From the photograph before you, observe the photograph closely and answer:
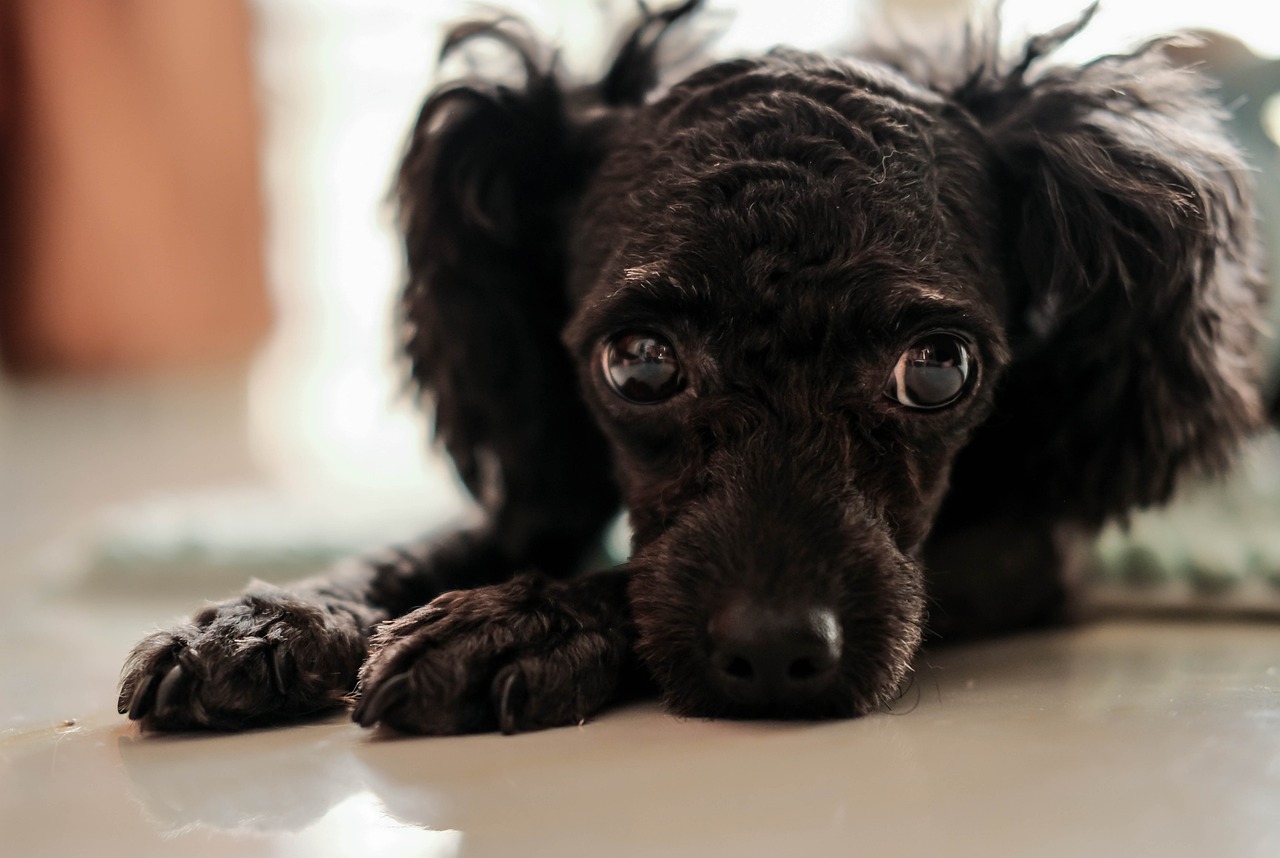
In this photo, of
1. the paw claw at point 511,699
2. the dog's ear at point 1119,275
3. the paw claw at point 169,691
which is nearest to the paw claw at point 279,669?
the paw claw at point 169,691

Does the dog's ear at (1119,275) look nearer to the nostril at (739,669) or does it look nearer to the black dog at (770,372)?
the black dog at (770,372)

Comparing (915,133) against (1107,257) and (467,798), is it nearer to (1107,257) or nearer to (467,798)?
(1107,257)

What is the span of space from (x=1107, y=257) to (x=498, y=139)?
4.16 feet

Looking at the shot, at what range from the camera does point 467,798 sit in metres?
1.32

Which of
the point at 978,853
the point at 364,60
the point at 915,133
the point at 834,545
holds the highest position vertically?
the point at 364,60

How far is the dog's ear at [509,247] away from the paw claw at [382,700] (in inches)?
39.6

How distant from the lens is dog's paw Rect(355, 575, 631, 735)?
1562mm

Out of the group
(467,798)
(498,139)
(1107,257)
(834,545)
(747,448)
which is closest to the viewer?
(467,798)

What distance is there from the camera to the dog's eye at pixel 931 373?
1831 millimetres

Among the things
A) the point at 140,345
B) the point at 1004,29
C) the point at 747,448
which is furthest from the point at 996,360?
the point at 140,345

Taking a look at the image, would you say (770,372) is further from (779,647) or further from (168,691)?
(168,691)

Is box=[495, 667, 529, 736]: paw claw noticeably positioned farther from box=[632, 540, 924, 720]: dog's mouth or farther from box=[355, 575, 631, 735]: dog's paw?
box=[632, 540, 924, 720]: dog's mouth

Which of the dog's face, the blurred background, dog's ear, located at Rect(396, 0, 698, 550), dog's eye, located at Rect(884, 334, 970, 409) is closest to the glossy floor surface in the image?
the dog's face

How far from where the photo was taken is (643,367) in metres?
1.90
